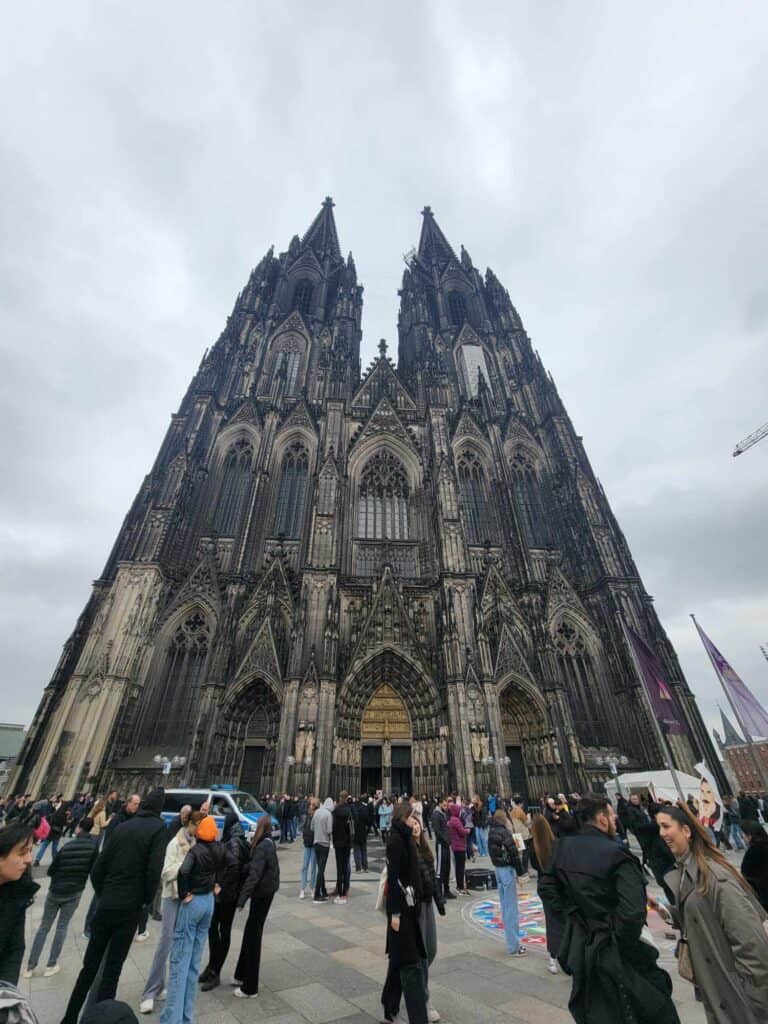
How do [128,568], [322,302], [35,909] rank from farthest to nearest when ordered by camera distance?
[322,302] < [128,568] < [35,909]

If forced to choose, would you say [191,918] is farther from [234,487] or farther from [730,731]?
[730,731]

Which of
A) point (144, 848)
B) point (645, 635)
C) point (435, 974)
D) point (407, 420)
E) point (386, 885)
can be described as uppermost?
point (407, 420)

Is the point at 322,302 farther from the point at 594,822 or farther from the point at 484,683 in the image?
the point at 594,822

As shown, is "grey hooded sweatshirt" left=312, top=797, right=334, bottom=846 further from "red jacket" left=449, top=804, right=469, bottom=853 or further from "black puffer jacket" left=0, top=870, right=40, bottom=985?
"black puffer jacket" left=0, top=870, right=40, bottom=985

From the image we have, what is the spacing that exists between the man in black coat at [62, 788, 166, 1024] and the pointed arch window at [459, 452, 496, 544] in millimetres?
24146

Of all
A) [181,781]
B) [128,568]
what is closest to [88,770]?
[181,781]

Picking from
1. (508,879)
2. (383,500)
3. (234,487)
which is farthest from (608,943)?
(234,487)

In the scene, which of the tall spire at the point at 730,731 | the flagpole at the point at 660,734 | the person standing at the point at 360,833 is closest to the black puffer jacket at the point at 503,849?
the flagpole at the point at 660,734

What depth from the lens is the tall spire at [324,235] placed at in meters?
47.1

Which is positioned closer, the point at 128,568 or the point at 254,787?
the point at 254,787

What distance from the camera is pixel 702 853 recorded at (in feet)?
8.07

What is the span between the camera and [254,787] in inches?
790

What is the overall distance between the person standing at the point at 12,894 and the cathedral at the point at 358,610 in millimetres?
16685

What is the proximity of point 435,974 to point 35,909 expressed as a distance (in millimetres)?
7160
